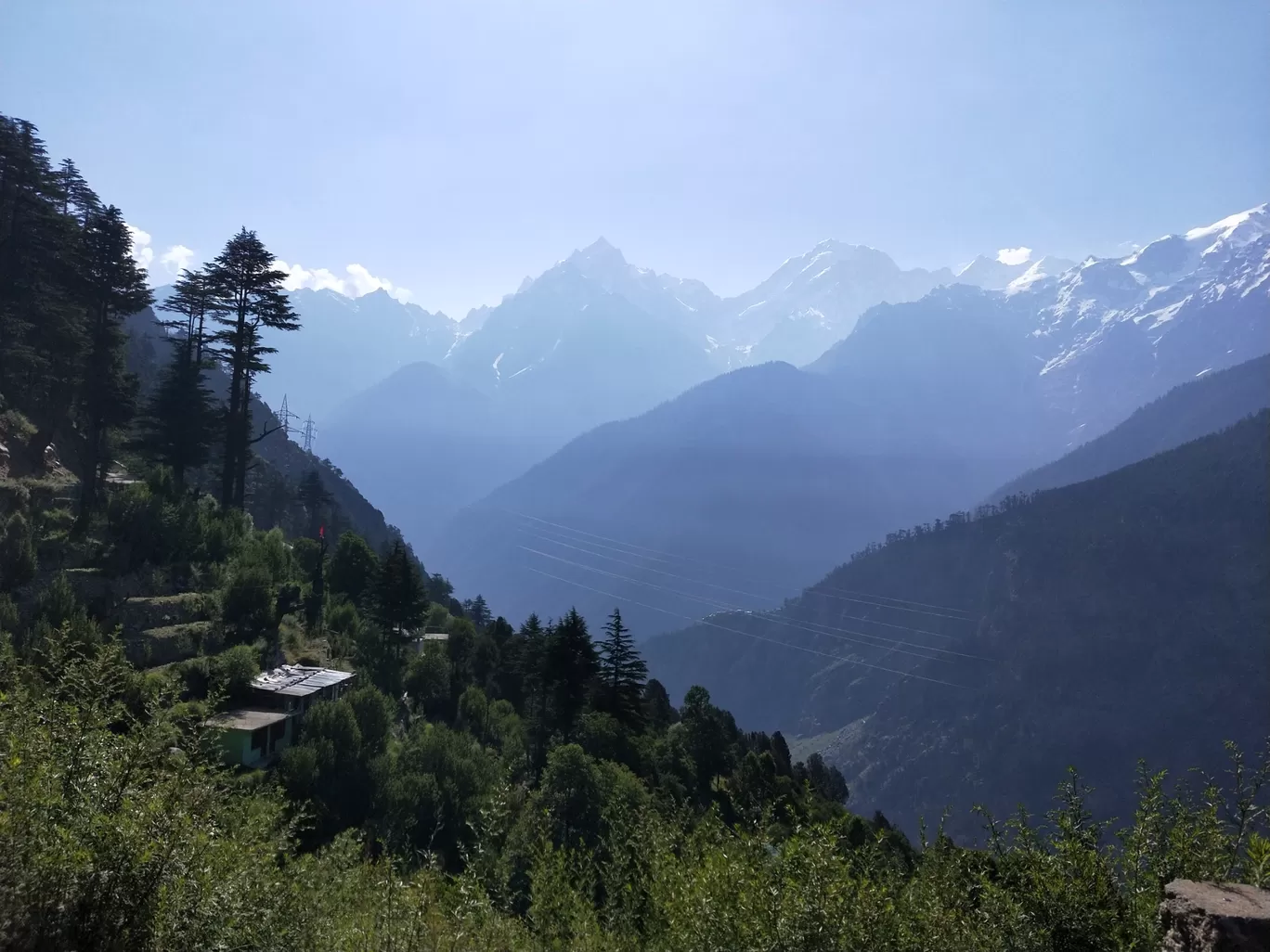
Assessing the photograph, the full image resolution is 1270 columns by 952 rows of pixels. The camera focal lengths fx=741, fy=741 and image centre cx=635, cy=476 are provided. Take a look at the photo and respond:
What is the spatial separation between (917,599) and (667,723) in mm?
167497

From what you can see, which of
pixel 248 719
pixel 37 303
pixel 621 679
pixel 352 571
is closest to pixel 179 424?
pixel 37 303

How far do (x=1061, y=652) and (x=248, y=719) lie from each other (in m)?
173

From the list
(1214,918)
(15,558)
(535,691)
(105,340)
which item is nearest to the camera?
(1214,918)

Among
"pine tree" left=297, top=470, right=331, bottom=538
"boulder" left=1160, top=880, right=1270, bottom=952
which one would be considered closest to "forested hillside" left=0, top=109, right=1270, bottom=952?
"boulder" left=1160, top=880, right=1270, bottom=952

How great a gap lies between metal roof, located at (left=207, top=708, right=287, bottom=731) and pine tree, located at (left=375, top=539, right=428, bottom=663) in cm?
878

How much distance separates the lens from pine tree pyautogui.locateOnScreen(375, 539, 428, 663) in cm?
3199

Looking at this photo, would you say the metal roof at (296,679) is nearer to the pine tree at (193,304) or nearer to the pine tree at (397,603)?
the pine tree at (397,603)

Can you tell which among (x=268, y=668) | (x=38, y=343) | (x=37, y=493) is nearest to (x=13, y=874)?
(x=268, y=668)

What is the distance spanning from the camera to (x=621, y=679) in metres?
36.5

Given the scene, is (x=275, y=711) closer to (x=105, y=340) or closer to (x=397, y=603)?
(x=397, y=603)

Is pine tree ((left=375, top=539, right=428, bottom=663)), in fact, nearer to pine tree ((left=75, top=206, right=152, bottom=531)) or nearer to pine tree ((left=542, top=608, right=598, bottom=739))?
pine tree ((left=542, top=608, right=598, bottom=739))

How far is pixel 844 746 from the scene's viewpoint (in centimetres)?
15925

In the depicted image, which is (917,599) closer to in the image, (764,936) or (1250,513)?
(1250,513)

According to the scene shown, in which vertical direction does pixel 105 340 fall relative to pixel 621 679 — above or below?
above
